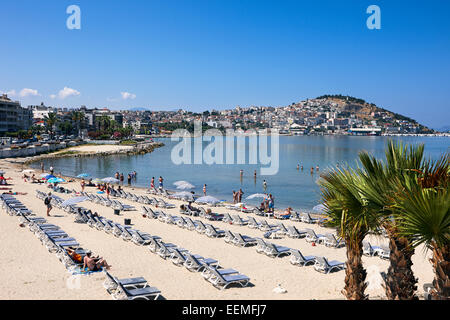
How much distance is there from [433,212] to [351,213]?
5.14 feet

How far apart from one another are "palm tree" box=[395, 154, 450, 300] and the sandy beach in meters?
1.73

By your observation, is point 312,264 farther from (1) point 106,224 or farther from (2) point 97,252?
(1) point 106,224

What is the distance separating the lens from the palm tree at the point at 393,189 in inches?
217

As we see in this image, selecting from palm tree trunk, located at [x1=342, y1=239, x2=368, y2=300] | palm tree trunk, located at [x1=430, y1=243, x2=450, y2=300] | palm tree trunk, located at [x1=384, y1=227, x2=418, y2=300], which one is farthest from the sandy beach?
palm tree trunk, located at [x1=430, y1=243, x2=450, y2=300]

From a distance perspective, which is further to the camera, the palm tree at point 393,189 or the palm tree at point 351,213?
the palm tree at point 351,213

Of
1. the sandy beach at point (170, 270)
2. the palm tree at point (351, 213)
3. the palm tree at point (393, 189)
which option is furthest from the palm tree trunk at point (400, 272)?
the sandy beach at point (170, 270)

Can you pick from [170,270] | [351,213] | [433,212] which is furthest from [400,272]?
[170,270]

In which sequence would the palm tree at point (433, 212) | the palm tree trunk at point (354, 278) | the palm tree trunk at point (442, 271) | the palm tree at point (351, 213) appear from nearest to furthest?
the palm tree at point (433, 212), the palm tree trunk at point (442, 271), the palm tree at point (351, 213), the palm tree trunk at point (354, 278)

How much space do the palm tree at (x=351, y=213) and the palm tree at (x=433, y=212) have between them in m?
0.70

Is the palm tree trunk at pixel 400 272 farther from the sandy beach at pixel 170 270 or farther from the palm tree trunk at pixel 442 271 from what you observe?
the sandy beach at pixel 170 270

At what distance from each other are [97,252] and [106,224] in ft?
9.57

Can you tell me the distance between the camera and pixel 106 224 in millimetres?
15180

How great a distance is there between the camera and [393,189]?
5.41 m
